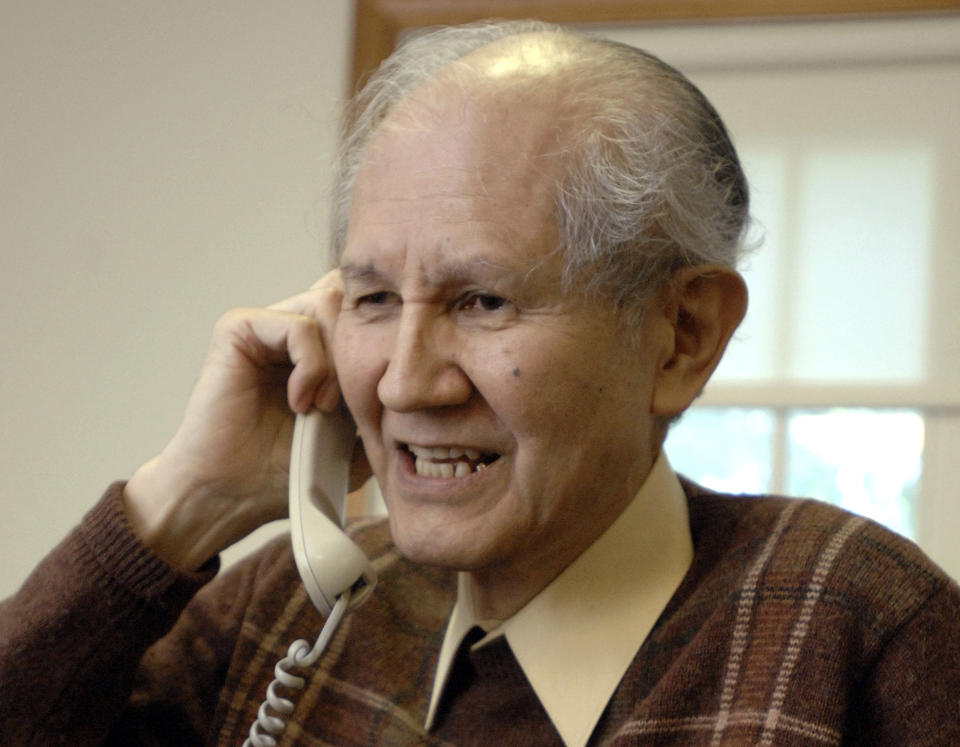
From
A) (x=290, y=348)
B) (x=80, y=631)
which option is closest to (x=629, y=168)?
(x=290, y=348)

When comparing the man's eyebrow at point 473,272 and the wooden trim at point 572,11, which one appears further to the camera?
the wooden trim at point 572,11

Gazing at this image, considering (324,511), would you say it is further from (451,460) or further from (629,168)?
(629,168)

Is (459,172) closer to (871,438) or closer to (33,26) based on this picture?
(871,438)

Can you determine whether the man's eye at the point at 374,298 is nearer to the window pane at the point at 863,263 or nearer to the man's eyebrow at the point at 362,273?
the man's eyebrow at the point at 362,273

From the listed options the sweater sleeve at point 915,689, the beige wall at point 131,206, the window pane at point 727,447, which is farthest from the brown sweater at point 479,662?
the beige wall at point 131,206

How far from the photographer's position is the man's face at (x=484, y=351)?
3.47ft

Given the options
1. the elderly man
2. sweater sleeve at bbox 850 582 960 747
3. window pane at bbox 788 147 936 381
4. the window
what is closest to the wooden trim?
the window

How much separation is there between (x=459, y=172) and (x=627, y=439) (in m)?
0.28

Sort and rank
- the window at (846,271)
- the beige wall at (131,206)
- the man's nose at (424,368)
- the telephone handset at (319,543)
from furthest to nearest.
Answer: the beige wall at (131,206) → the window at (846,271) → the telephone handset at (319,543) → the man's nose at (424,368)

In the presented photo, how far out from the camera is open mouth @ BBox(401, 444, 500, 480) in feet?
3.61

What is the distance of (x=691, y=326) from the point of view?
1.17m

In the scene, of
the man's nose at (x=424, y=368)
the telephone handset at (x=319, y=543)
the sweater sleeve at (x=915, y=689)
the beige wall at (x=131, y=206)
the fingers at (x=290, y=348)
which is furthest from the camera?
the beige wall at (x=131, y=206)

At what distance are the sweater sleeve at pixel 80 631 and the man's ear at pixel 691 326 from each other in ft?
1.72

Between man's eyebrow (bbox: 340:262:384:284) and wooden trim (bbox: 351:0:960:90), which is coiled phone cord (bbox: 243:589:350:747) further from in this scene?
wooden trim (bbox: 351:0:960:90)
